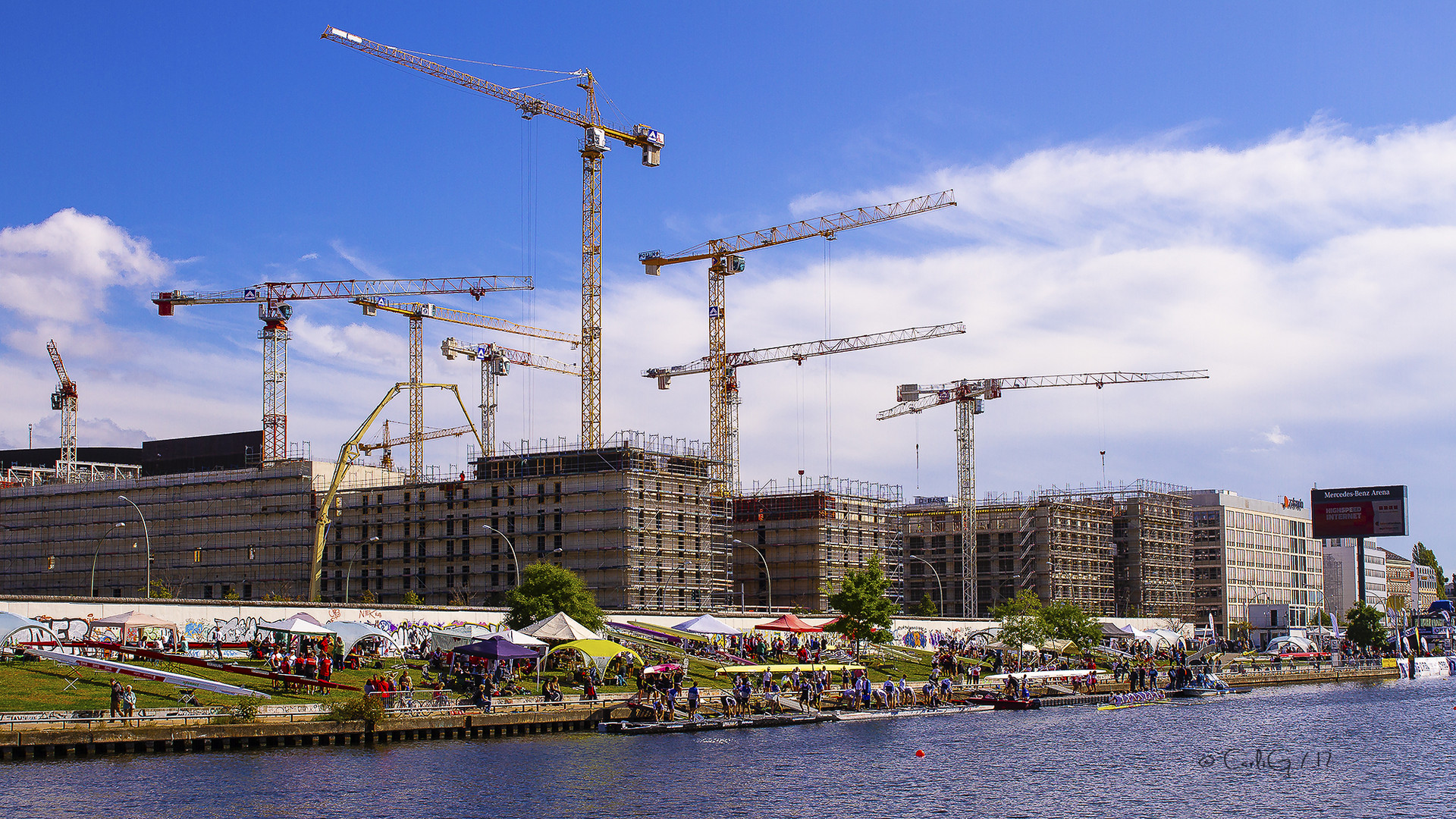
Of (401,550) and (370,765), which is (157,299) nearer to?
(401,550)

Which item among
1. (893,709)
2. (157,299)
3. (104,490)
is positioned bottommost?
(893,709)

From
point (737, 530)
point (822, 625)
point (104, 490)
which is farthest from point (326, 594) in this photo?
point (822, 625)

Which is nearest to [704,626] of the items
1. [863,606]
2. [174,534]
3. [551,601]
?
[551,601]

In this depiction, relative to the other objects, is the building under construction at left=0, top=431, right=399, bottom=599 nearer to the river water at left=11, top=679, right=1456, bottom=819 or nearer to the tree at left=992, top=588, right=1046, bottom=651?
the tree at left=992, top=588, right=1046, bottom=651

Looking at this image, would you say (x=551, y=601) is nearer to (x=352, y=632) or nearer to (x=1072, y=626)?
(x=352, y=632)

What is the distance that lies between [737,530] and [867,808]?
11471cm

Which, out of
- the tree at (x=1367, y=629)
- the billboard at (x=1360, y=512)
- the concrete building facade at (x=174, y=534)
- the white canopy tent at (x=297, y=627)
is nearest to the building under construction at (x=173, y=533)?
the concrete building facade at (x=174, y=534)

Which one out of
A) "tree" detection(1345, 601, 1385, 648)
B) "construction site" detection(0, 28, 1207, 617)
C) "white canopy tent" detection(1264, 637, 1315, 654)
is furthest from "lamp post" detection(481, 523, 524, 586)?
"tree" detection(1345, 601, 1385, 648)

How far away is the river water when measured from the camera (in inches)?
1668

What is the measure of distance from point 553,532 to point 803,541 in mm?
32525

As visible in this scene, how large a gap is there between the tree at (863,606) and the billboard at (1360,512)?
10803 cm

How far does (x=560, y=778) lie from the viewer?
157ft

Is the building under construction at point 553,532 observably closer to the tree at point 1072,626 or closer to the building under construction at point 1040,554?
the tree at point 1072,626

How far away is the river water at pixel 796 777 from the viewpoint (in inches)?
1668
